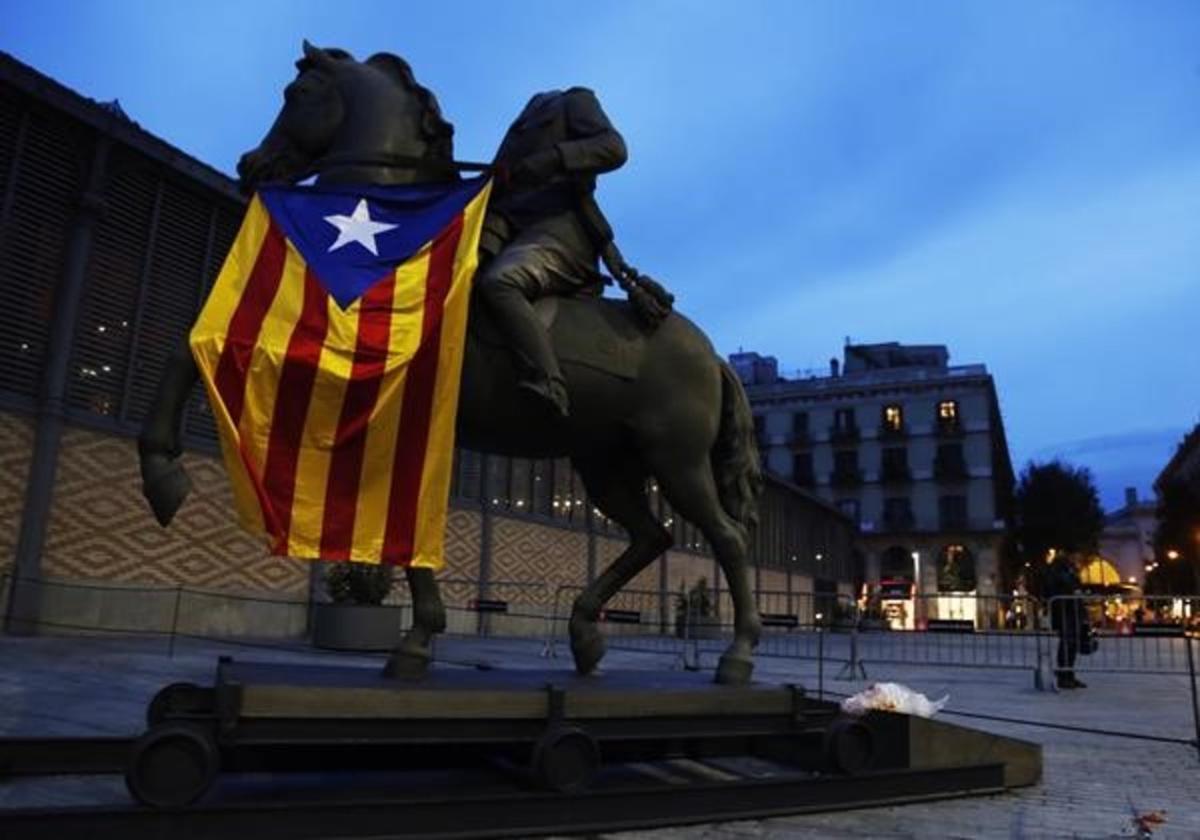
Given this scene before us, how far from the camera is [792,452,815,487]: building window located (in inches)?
2662

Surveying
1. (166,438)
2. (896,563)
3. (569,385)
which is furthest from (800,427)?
(166,438)

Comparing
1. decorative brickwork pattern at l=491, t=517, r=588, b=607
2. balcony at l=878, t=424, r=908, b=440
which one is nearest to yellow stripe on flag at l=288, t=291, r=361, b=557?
decorative brickwork pattern at l=491, t=517, r=588, b=607

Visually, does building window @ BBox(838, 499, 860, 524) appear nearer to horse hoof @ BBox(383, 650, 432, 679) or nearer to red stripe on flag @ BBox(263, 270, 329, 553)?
horse hoof @ BBox(383, 650, 432, 679)

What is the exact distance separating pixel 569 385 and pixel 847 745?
85.6 inches

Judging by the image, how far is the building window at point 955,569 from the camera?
60812mm

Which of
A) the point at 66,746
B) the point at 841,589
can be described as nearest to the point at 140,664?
the point at 66,746

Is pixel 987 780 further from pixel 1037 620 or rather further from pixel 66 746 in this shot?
pixel 1037 620

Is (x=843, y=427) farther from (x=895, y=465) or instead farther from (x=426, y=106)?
(x=426, y=106)

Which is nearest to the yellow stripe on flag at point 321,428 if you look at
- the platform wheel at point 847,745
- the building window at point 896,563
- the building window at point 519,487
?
the platform wheel at point 847,745

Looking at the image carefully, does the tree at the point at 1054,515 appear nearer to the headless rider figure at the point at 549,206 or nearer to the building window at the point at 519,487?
the building window at the point at 519,487

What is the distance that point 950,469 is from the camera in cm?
6300

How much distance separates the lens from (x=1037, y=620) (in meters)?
12.3

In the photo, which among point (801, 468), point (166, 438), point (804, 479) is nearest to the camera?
point (166, 438)

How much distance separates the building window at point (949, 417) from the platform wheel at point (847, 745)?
206 ft
